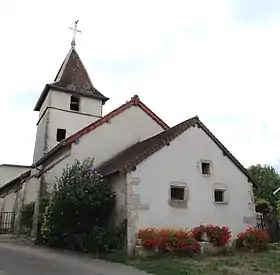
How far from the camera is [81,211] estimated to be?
47.2ft

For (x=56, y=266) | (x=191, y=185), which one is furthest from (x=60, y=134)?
(x=56, y=266)

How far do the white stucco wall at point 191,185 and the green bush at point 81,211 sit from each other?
56.1 inches

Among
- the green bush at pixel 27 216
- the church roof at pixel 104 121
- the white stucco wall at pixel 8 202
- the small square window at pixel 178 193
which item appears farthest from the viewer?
the white stucco wall at pixel 8 202

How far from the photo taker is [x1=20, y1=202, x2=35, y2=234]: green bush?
810 inches

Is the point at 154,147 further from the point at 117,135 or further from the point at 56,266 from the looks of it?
the point at 56,266

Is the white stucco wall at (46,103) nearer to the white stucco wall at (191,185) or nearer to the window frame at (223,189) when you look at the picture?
the white stucco wall at (191,185)

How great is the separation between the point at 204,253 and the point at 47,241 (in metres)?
7.20

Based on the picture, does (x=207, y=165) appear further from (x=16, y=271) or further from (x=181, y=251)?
(x=16, y=271)

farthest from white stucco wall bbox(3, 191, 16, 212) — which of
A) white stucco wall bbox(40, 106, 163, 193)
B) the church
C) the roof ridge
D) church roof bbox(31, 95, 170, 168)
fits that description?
the roof ridge

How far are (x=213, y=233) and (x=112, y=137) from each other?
A: 769 centimetres

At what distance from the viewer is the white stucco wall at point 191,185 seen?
1429cm

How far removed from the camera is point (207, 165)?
16172 millimetres

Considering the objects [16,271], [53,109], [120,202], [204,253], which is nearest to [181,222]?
[204,253]

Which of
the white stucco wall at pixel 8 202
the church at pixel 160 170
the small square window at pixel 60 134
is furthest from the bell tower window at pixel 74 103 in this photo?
the white stucco wall at pixel 8 202
